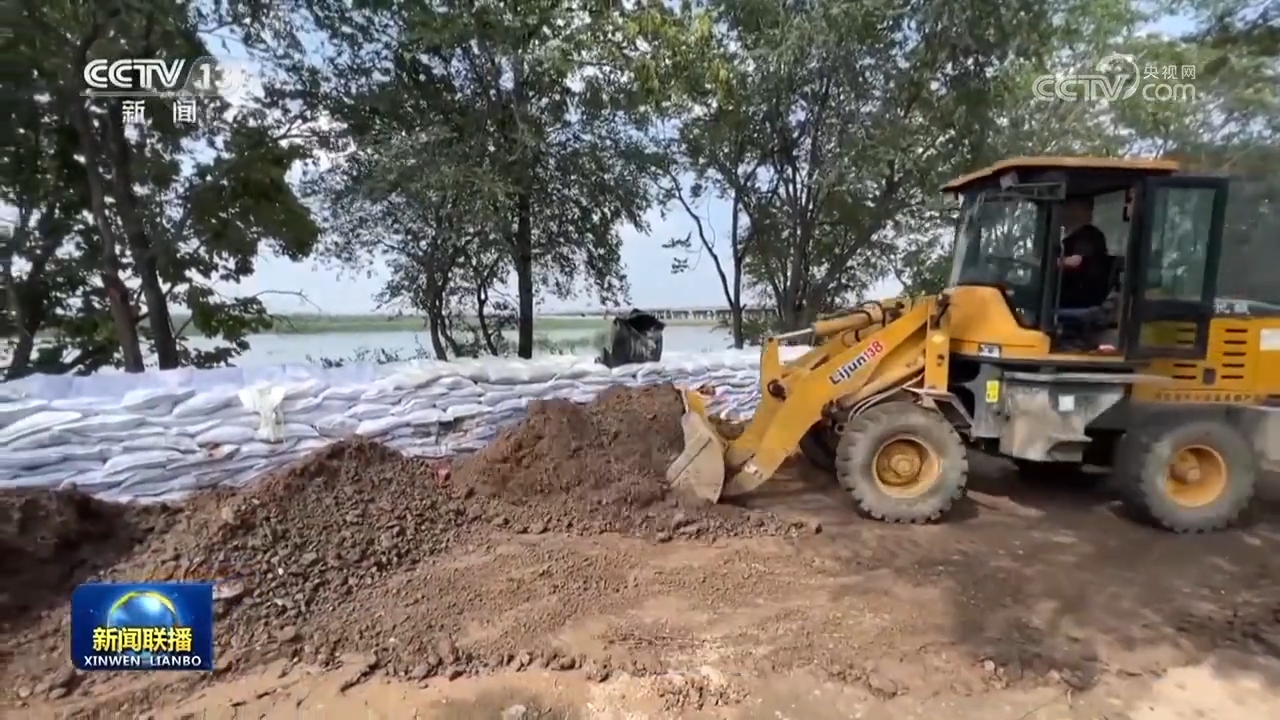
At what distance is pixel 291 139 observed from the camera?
5172mm

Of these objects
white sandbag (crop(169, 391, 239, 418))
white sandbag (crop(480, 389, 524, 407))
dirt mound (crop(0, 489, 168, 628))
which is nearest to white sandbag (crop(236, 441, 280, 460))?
white sandbag (crop(169, 391, 239, 418))

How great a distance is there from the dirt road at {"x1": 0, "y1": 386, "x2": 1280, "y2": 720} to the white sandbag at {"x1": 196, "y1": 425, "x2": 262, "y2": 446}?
0.33 m

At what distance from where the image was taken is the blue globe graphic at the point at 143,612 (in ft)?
9.02

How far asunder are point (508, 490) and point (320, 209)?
2.78 metres

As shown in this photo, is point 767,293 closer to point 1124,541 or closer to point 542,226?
point 542,226

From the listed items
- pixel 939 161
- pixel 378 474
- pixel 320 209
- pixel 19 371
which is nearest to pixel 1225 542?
pixel 939 161

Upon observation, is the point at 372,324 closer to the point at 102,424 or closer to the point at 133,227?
the point at 133,227

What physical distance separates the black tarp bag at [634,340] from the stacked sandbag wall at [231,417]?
43.4 inches

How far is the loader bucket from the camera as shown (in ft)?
14.1

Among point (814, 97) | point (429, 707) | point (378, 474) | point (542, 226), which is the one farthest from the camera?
point (814, 97)

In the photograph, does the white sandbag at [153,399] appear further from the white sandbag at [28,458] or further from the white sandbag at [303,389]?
the white sandbag at [303,389]

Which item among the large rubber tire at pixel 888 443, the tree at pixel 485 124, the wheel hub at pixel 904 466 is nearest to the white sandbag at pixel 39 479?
the tree at pixel 485 124

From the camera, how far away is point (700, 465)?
14.2ft

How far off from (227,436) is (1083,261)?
4824mm
